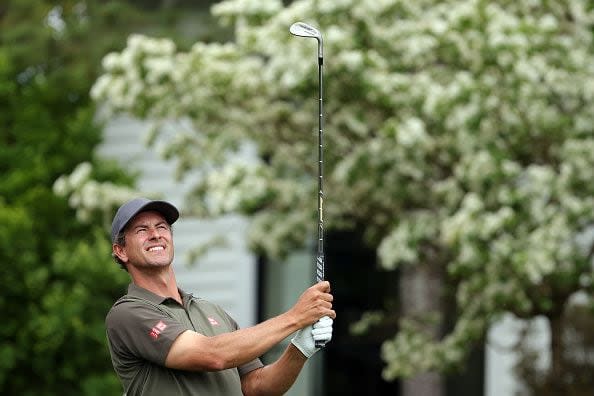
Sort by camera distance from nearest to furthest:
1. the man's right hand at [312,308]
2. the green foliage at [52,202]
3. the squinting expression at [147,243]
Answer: the man's right hand at [312,308] → the squinting expression at [147,243] → the green foliage at [52,202]

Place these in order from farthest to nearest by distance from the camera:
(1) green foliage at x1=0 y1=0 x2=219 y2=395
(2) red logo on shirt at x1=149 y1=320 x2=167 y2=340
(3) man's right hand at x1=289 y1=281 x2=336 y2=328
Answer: (1) green foliage at x1=0 y1=0 x2=219 y2=395 → (2) red logo on shirt at x1=149 y1=320 x2=167 y2=340 → (3) man's right hand at x1=289 y1=281 x2=336 y2=328

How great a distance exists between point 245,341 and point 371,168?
5206 millimetres

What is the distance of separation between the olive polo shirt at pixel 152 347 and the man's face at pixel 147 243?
0.10 metres

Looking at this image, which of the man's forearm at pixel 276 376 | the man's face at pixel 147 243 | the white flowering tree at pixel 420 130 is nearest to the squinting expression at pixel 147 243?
the man's face at pixel 147 243

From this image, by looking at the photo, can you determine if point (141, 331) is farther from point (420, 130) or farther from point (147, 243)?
point (420, 130)

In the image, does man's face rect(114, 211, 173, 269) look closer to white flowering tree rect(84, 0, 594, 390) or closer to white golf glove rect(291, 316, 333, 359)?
white golf glove rect(291, 316, 333, 359)

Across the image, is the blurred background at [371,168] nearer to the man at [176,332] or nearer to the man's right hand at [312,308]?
the man at [176,332]

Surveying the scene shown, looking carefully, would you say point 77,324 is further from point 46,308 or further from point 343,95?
point 343,95

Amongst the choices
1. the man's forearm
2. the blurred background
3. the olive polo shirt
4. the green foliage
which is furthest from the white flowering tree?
the olive polo shirt

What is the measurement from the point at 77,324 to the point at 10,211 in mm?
1125

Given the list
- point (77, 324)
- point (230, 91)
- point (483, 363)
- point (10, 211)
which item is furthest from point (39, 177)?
point (483, 363)

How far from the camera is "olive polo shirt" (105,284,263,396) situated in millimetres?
4082

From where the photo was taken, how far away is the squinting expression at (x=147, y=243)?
422 cm

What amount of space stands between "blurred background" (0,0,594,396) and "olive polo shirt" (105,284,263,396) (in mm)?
4305
